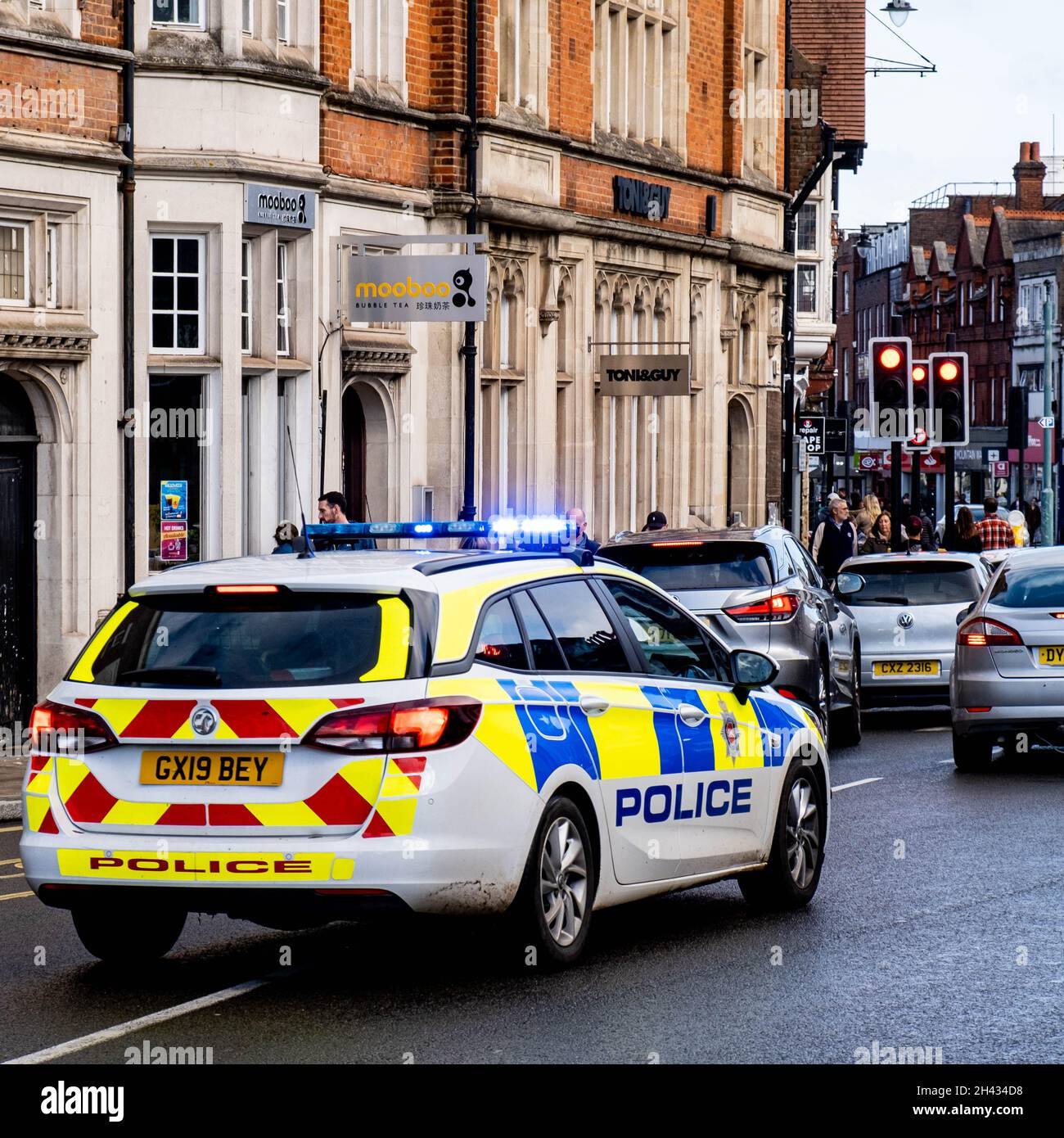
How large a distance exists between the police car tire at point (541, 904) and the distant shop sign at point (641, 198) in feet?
73.5

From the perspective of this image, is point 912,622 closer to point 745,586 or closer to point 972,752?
point 972,752

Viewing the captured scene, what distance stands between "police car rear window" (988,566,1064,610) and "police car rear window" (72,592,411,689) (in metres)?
9.87

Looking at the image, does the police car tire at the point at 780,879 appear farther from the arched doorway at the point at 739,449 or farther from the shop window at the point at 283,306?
the arched doorway at the point at 739,449

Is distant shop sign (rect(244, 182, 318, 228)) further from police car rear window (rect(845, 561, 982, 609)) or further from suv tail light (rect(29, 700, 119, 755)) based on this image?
suv tail light (rect(29, 700, 119, 755))

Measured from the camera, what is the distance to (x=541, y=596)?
30.3ft

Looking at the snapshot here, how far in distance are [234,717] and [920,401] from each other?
1972 cm

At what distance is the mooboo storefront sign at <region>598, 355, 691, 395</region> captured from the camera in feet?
96.1

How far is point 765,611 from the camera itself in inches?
678

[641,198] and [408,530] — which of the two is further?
[641,198]

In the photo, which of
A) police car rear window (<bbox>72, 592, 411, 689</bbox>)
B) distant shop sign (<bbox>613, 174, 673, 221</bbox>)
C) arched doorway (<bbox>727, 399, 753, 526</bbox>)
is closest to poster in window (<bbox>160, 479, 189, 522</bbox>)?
distant shop sign (<bbox>613, 174, 673, 221</bbox>)

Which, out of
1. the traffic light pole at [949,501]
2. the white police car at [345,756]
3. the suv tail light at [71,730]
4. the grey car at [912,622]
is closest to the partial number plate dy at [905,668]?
the grey car at [912,622]

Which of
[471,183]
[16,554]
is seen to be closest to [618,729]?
[16,554]
